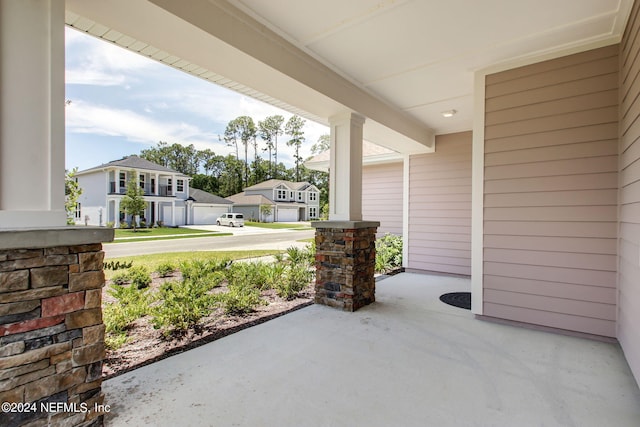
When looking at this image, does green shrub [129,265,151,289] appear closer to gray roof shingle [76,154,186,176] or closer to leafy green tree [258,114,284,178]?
gray roof shingle [76,154,186,176]

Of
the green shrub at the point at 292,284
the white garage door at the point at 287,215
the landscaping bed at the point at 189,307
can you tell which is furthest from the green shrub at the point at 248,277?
the white garage door at the point at 287,215

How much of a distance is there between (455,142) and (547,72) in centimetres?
278

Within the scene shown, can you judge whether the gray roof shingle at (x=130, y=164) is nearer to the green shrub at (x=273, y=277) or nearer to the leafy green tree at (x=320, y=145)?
the green shrub at (x=273, y=277)

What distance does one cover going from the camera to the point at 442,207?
6059 millimetres

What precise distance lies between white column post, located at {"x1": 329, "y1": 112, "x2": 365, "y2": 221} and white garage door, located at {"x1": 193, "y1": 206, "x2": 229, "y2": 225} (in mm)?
15013

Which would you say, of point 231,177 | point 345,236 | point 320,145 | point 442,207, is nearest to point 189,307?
point 345,236

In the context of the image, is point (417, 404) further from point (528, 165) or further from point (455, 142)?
point (455, 142)

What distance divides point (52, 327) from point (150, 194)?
1561cm

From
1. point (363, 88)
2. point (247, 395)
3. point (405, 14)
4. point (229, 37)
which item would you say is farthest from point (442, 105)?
point (247, 395)

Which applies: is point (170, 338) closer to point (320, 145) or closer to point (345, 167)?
point (345, 167)

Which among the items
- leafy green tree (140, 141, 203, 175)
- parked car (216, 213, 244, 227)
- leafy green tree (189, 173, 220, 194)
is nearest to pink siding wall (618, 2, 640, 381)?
parked car (216, 213, 244, 227)

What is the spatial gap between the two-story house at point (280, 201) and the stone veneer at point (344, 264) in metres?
18.6

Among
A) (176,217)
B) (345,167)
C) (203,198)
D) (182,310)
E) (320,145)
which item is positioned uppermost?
(320,145)

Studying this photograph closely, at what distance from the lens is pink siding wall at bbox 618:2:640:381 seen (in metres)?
2.19
